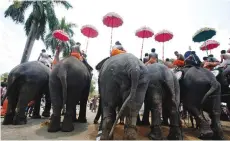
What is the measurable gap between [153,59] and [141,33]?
4.70m

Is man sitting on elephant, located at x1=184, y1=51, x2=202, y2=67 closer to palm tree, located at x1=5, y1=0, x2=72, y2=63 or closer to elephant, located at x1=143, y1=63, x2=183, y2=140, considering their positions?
elephant, located at x1=143, y1=63, x2=183, y2=140

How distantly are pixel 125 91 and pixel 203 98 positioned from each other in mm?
2341

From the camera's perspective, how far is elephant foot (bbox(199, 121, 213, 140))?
5.36m

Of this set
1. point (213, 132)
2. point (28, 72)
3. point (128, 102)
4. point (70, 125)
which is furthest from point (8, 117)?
point (213, 132)

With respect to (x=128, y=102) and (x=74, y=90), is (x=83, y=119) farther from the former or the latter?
(x=128, y=102)

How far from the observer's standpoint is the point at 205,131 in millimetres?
5414

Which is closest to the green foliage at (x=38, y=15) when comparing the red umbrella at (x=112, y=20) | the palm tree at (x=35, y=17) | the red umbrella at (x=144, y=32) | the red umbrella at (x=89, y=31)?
the palm tree at (x=35, y=17)

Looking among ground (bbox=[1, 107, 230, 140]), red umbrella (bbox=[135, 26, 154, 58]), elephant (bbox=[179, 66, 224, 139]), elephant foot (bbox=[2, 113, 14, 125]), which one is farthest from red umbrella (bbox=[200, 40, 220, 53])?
elephant foot (bbox=[2, 113, 14, 125])

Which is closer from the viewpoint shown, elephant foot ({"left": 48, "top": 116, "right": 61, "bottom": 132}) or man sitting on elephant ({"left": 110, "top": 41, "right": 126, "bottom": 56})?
elephant foot ({"left": 48, "top": 116, "right": 61, "bottom": 132})

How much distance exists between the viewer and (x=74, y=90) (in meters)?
5.85

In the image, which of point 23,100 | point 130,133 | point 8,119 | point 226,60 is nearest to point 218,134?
point 130,133

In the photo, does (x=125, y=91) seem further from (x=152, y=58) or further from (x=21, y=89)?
(x=21, y=89)

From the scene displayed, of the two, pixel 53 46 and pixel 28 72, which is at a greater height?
pixel 53 46

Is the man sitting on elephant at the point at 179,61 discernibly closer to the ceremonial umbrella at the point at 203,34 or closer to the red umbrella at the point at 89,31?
the ceremonial umbrella at the point at 203,34
